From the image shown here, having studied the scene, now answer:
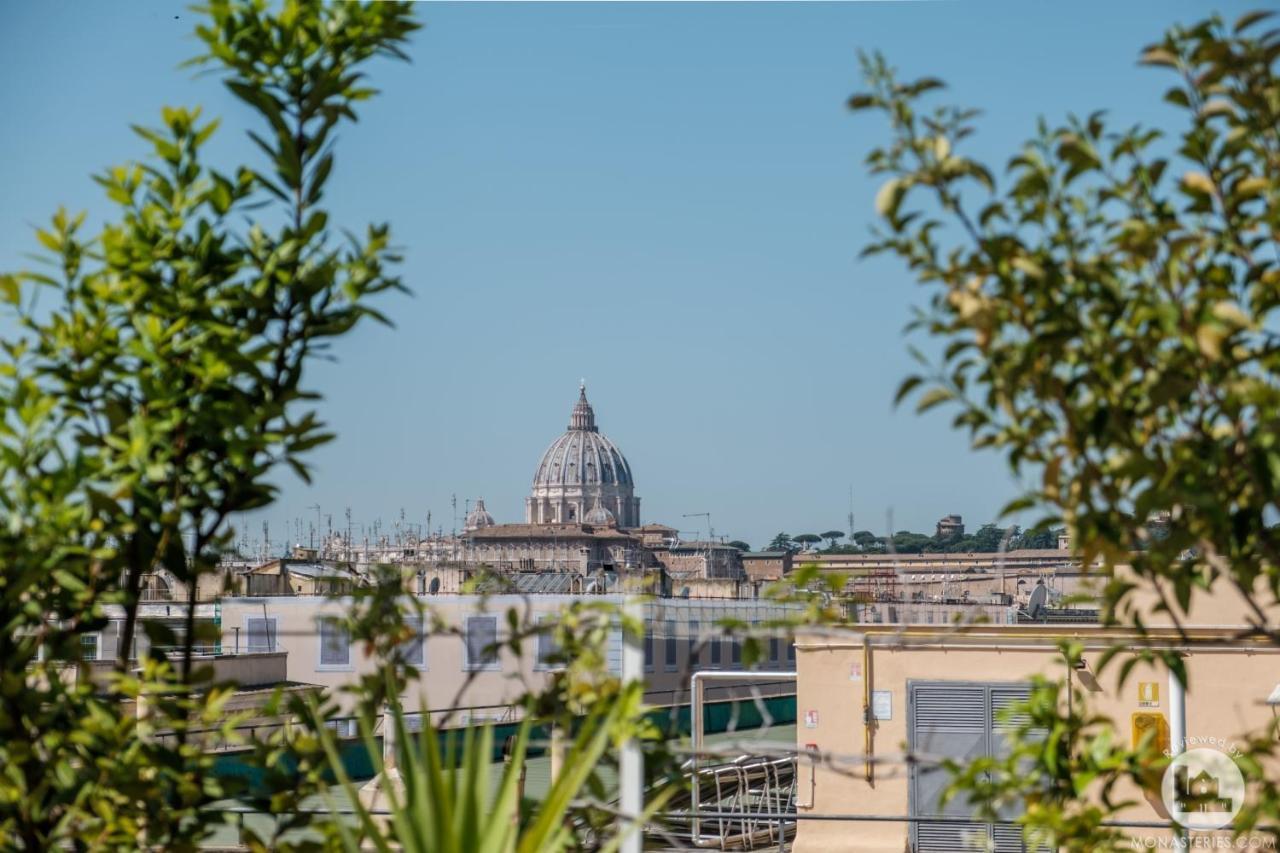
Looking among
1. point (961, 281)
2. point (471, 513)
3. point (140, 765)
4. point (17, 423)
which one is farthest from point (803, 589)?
point (471, 513)

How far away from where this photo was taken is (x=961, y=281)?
1469 mm

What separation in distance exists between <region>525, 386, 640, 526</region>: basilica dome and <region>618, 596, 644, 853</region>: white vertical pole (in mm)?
119547

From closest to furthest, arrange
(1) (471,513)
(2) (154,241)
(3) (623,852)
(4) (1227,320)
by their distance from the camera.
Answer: (4) (1227,320), (2) (154,241), (3) (623,852), (1) (471,513)

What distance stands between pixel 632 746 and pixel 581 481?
402 feet

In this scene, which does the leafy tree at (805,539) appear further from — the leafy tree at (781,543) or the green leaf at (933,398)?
the green leaf at (933,398)

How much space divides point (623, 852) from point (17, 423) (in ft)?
3.43

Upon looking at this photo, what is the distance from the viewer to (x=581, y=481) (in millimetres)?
124125

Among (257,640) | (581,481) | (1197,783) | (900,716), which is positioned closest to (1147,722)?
(900,716)

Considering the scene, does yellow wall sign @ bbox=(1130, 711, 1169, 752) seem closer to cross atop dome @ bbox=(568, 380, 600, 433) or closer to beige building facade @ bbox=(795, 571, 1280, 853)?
beige building facade @ bbox=(795, 571, 1280, 853)

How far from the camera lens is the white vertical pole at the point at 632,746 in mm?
1872

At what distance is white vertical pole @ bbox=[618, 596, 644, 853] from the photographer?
187 centimetres

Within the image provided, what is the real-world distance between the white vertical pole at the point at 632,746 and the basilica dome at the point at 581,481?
119547 mm

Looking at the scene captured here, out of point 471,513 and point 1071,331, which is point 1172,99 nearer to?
point 1071,331

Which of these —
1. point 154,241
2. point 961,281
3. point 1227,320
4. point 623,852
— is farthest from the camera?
point 623,852
